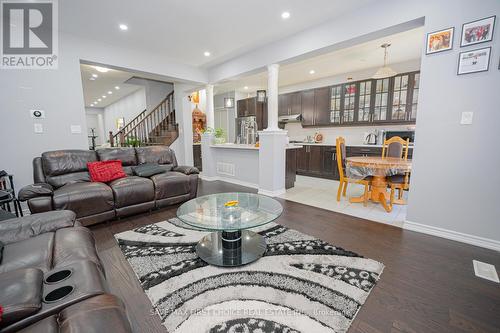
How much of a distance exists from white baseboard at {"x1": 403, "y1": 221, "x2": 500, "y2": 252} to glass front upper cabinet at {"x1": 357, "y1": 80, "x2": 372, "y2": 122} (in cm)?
318

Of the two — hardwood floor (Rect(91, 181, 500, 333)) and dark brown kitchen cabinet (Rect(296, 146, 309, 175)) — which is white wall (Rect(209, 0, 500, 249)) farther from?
dark brown kitchen cabinet (Rect(296, 146, 309, 175))

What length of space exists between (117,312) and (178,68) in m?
4.87

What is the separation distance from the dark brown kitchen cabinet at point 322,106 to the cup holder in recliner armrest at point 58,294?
19.0ft

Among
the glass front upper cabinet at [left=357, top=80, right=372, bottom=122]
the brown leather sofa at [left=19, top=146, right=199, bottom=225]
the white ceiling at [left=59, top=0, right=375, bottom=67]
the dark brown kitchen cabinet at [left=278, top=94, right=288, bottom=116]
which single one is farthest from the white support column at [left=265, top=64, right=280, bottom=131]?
the dark brown kitchen cabinet at [left=278, top=94, right=288, bottom=116]

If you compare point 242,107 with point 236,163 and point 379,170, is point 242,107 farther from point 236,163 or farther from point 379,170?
point 379,170

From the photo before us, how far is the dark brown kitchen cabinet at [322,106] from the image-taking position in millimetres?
5641

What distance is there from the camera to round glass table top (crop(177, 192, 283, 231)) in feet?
5.69

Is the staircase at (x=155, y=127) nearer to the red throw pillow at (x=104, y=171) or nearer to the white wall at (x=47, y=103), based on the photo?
the white wall at (x=47, y=103)

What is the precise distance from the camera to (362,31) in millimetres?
2734

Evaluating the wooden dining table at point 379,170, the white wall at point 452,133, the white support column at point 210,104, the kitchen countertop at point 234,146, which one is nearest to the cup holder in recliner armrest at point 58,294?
the white wall at point 452,133

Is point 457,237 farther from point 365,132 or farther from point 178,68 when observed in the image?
point 178,68

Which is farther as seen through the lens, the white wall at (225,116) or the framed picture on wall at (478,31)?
the white wall at (225,116)

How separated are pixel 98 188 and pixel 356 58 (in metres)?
5.04

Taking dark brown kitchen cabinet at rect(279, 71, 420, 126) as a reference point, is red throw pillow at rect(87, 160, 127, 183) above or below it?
below
